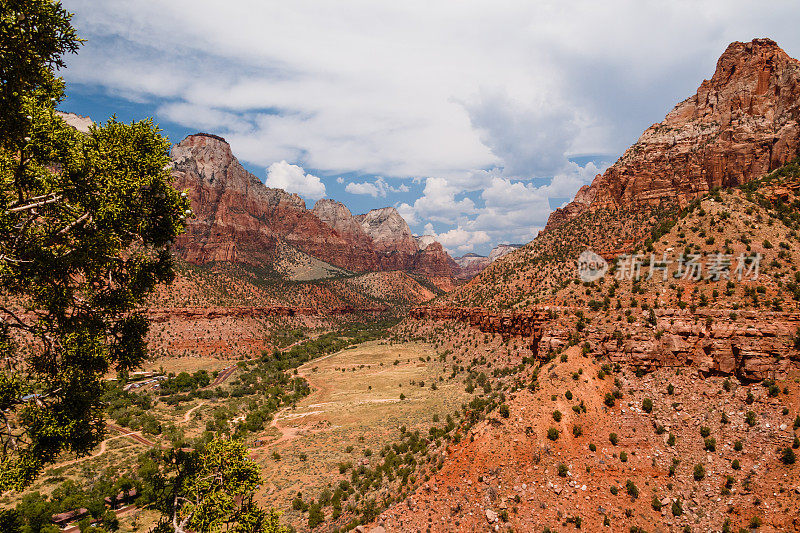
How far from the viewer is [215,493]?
8672 mm

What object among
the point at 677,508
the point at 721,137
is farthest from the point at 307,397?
the point at 721,137

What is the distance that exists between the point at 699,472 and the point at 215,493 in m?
19.3

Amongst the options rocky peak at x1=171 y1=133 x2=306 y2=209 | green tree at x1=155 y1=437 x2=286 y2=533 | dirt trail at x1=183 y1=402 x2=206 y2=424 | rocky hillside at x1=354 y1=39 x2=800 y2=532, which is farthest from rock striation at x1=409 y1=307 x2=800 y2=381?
rocky peak at x1=171 y1=133 x2=306 y2=209

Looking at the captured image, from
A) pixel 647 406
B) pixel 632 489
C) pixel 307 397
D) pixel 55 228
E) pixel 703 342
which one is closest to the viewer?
pixel 55 228

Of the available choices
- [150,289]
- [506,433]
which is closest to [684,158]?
[506,433]

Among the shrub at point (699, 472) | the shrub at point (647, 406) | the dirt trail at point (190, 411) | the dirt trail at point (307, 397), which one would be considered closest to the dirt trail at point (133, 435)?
the dirt trail at point (190, 411)

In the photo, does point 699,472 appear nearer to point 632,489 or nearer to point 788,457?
point 632,489

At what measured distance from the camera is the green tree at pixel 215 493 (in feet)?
28.1

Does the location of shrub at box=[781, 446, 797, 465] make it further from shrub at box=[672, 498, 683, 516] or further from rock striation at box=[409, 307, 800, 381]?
shrub at box=[672, 498, 683, 516]

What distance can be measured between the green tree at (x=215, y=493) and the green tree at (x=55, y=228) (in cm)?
279

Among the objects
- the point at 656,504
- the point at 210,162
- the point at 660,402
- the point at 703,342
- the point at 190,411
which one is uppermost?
the point at 210,162

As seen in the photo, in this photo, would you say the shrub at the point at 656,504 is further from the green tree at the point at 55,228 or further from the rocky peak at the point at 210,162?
the rocky peak at the point at 210,162

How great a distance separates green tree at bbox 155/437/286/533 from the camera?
8555mm

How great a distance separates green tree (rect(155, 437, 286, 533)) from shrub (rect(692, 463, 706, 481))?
1742 centimetres
